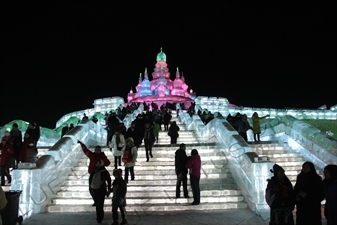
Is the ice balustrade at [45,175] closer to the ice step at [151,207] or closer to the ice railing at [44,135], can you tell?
the ice step at [151,207]

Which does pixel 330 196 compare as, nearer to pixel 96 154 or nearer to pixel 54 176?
pixel 96 154

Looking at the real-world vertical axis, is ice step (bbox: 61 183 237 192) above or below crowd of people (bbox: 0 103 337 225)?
below

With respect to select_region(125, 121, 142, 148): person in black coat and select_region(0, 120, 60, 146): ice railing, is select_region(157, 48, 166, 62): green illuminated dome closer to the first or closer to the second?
select_region(0, 120, 60, 146): ice railing

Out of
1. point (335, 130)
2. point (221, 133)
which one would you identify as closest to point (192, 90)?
point (335, 130)

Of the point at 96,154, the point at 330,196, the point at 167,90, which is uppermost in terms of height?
the point at 167,90

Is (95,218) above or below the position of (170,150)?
below

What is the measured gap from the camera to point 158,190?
11078 mm

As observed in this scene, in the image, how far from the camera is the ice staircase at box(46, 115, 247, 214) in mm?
10172

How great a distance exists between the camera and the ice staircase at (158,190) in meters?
10.2

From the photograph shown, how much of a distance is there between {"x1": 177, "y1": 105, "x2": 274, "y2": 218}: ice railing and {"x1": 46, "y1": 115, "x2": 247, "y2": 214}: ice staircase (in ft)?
0.93

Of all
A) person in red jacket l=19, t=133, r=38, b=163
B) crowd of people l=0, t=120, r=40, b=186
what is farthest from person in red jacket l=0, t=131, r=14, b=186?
person in red jacket l=19, t=133, r=38, b=163

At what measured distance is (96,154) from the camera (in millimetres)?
9781

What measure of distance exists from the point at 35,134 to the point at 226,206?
6.21 m

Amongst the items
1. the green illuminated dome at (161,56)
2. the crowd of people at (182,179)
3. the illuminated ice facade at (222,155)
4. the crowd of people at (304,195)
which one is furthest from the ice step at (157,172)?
the green illuminated dome at (161,56)
